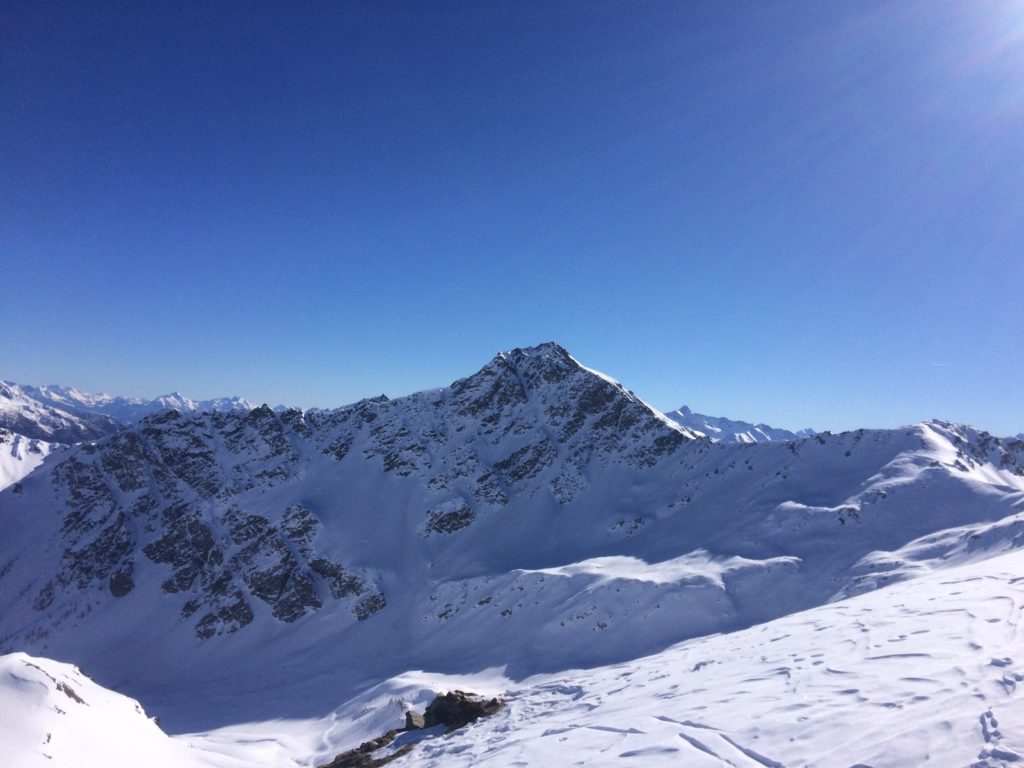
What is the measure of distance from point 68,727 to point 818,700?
96.9 ft

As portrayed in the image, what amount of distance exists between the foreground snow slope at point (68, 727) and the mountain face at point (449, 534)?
113 ft

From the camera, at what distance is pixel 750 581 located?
50594 millimetres

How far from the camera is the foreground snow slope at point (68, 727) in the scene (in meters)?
19.6

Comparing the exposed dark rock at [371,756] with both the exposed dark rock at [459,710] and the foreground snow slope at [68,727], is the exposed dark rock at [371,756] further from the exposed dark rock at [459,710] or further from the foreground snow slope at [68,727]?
the foreground snow slope at [68,727]

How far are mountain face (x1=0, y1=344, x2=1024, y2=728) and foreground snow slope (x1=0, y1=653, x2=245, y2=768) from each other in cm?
3441

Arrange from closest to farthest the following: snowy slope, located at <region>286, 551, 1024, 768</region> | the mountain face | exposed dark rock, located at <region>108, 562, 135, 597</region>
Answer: snowy slope, located at <region>286, 551, 1024, 768</region>, the mountain face, exposed dark rock, located at <region>108, 562, 135, 597</region>

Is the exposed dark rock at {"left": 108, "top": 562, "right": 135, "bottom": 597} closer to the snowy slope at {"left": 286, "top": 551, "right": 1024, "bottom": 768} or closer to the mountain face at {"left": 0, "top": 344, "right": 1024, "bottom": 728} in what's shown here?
the mountain face at {"left": 0, "top": 344, "right": 1024, "bottom": 728}

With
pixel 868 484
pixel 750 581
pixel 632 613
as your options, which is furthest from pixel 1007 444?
pixel 632 613

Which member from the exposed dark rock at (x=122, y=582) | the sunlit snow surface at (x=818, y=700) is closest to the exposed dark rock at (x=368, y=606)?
the exposed dark rock at (x=122, y=582)

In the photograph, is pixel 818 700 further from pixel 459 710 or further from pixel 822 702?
pixel 459 710

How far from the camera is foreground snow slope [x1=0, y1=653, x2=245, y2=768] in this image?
19.6 metres

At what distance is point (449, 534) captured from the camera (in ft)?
285

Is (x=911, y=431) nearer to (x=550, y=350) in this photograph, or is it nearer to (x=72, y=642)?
(x=550, y=350)

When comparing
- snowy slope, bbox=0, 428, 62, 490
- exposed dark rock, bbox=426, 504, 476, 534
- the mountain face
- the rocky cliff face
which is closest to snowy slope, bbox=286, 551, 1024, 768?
the mountain face
